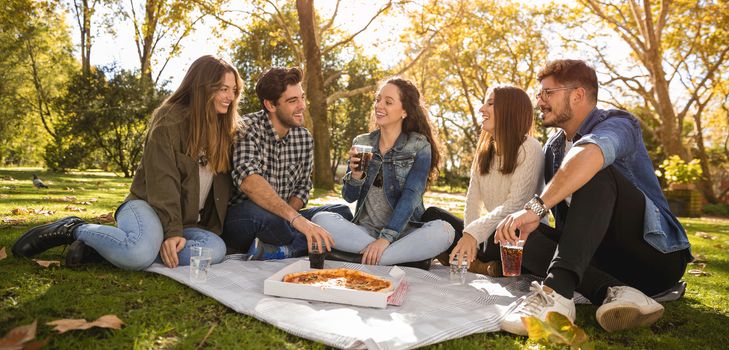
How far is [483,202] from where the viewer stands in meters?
3.99

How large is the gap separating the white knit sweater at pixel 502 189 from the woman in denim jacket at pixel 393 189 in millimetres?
326

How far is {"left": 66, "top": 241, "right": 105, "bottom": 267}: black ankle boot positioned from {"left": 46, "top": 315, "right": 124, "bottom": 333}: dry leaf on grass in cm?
111

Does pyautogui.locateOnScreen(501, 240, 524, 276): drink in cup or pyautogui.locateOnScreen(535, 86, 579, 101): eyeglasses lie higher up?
pyautogui.locateOnScreen(535, 86, 579, 101): eyeglasses

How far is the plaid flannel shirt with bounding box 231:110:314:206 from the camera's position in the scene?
12.6 feet

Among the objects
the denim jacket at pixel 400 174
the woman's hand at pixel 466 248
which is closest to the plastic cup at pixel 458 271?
the woman's hand at pixel 466 248

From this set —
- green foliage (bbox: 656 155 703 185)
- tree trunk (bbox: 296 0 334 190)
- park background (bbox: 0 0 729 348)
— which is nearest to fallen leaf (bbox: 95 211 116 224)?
park background (bbox: 0 0 729 348)

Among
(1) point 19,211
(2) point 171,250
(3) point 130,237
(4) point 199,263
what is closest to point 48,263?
(3) point 130,237

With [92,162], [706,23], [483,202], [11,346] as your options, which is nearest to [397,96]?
[483,202]

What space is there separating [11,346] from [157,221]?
1622mm

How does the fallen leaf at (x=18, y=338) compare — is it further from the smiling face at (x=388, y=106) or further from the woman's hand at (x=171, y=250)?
the smiling face at (x=388, y=106)

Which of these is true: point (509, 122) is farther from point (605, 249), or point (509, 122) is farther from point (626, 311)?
point (626, 311)

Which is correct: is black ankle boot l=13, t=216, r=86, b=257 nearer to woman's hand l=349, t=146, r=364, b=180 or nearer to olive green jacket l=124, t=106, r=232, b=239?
olive green jacket l=124, t=106, r=232, b=239

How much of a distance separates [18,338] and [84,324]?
0.29m

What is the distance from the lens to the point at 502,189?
380 cm
